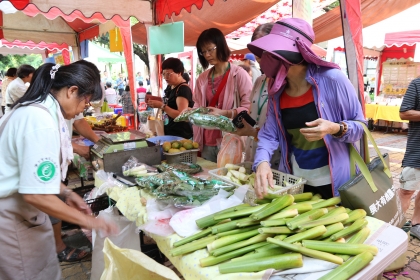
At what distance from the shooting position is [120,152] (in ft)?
7.81

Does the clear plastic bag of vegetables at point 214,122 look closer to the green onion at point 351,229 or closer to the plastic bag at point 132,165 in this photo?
the plastic bag at point 132,165

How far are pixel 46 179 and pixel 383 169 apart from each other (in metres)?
1.77

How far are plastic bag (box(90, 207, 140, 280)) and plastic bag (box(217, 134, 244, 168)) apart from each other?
835 mm

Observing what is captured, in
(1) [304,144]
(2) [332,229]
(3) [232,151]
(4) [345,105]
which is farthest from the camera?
(3) [232,151]

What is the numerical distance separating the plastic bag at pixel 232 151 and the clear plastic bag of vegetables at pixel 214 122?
6.5 inches

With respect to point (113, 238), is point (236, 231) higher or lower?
higher

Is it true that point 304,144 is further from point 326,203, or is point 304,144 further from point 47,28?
point 47,28

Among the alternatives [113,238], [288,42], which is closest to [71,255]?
[113,238]

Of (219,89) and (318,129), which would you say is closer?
(318,129)

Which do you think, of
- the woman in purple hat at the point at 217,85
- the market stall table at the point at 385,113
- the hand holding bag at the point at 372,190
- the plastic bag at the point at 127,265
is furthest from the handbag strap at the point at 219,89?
the market stall table at the point at 385,113

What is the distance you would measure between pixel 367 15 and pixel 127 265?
6289mm

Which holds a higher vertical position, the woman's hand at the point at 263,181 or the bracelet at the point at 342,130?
the bracelet at the point at 342,130

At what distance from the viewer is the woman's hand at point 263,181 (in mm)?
1567

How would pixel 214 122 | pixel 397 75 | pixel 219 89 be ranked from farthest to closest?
pixel 397 75, pixel 219 89, pixel 214 122
